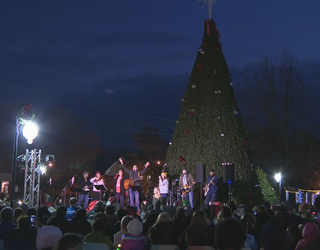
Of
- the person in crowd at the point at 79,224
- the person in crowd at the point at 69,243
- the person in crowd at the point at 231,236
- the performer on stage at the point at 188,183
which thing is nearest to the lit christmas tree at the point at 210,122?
the performer on stage at the point at 188,183

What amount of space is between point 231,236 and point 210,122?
15382 mm

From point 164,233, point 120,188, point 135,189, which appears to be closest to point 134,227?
point 164,233

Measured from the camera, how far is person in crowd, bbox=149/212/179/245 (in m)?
6.27

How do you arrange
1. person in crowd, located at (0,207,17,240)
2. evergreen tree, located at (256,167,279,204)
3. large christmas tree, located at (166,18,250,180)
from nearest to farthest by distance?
person in crowd, located at (0,207,17,240) → large christmas tree, located at (166,18,250,180) → evergreen tree, located at (256,167,279,204)

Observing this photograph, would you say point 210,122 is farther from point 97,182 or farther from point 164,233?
point 164,233

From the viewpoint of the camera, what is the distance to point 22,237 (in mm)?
6164

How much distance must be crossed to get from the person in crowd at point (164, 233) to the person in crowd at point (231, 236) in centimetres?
238

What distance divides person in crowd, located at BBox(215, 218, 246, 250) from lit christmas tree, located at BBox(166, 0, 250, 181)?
1484 centimetres

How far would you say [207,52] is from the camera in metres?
19.9

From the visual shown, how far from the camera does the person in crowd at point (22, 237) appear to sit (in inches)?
241

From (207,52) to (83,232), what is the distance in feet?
46.0

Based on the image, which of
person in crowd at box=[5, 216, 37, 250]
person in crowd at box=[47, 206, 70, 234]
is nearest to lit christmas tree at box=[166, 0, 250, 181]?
person in crowd at box=[47, 206, 70, 234]

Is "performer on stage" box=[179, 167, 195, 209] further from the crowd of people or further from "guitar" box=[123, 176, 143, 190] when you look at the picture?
the crowd of people

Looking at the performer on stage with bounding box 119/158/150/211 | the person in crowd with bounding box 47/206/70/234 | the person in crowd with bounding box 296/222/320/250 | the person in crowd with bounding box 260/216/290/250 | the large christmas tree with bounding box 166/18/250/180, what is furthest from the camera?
the large christmas tree with bounding box 166/18/250/180
